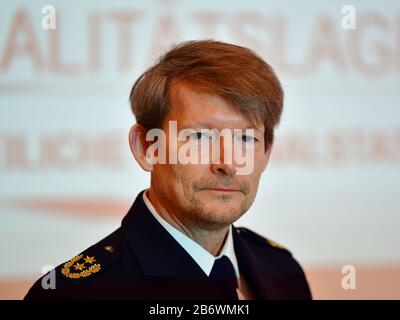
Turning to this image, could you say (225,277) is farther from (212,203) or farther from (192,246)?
(212,203)

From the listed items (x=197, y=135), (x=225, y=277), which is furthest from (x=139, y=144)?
(x=225, y=277)

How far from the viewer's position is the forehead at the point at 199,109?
1.79 meters

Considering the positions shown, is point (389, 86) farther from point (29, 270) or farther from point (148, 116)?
point (29, 270)

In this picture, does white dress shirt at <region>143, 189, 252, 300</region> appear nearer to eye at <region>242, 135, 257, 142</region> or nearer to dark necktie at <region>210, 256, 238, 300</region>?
dark necktie at <region>210, 256, 238, 300</region>

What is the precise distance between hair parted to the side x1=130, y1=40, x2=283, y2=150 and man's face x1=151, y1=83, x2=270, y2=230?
2 cm

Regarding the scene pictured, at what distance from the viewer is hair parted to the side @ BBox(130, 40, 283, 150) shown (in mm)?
1778

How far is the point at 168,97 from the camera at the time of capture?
1.80 metres

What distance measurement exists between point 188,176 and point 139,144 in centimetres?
20

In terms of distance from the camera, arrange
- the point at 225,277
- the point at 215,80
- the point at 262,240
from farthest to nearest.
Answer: the point at 262,240
the point at 225,277
the point at 215,80

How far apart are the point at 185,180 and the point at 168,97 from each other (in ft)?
0.79

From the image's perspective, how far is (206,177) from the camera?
180 centimetres

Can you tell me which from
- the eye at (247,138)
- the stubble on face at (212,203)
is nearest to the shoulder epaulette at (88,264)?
the stubble on face at (212,203)

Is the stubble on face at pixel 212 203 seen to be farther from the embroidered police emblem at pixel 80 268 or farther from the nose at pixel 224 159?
the embroidered police emblem at pixel 80 268

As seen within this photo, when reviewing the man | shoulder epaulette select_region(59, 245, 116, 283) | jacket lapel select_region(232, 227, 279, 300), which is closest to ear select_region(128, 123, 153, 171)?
the man
